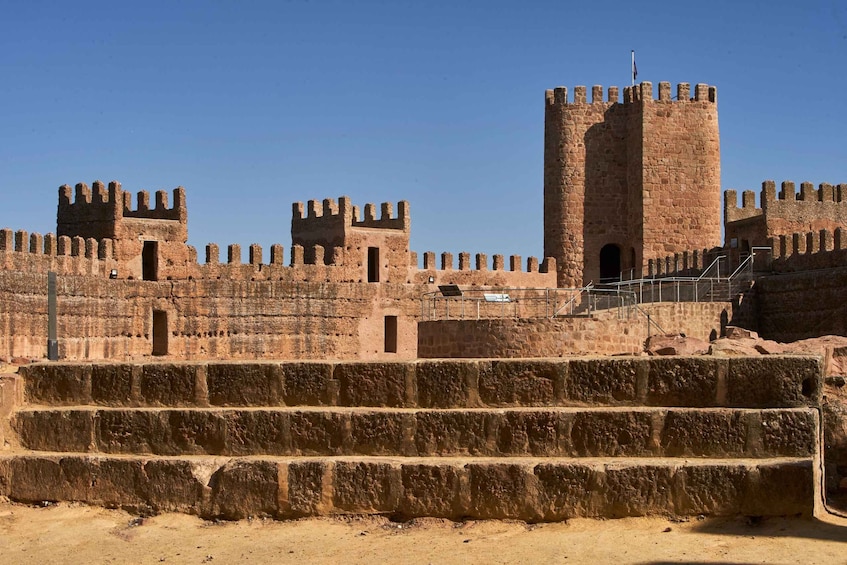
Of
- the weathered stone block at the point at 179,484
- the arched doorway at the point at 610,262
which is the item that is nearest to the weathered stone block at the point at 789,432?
the weathered stone block at the point at 179,484

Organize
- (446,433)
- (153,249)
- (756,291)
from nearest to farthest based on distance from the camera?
(446,433) → (756,291) → (153,249)

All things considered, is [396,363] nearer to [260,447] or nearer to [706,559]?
[260,447]

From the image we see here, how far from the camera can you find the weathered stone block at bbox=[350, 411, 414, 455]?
9.34 meters

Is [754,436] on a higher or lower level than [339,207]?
lower

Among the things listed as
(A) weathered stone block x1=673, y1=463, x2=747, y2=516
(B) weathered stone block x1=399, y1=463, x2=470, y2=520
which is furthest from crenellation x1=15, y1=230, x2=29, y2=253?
(A) weathered stone block x1=673, y1=463, x2=747, y2=516

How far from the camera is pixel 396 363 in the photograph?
9.70 metres

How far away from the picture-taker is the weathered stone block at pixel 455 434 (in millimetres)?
9258

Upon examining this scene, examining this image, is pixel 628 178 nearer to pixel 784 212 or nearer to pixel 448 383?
pixel 784 212

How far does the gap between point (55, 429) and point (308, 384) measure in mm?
2309

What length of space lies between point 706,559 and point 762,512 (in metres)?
1.08

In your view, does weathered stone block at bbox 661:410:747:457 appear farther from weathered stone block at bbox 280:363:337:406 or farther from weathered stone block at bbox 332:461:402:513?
weathered stone block at bbox 280:363:337:406

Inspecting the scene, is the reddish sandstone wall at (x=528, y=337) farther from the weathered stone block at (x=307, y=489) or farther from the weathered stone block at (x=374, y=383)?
the weathered stone block at (x=307, y=489)

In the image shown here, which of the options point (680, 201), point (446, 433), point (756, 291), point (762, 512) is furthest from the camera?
point (680, 201)

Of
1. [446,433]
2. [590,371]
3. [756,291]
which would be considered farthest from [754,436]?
[756,291]
